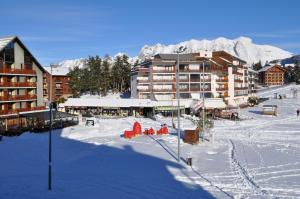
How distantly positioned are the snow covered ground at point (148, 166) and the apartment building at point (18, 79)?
15.0m

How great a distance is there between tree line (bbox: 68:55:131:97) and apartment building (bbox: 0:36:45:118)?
38539 millimetres

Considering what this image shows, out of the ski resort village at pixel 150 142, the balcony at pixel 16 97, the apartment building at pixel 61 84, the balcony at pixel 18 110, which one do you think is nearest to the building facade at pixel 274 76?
the ski resort village at pixel 150 142

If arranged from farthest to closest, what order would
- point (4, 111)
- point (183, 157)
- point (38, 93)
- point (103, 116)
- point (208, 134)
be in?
1. point (103, 116)
2. point (38, 93)
3. point (4, 111)
4. point (208, 134)
5. point (183, 157)

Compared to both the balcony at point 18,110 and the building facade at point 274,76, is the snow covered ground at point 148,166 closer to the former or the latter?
the balcony at point 18,110

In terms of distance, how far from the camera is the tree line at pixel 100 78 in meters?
110

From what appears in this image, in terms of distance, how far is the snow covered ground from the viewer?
2420 cm

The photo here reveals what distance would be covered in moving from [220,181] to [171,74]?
199 ft

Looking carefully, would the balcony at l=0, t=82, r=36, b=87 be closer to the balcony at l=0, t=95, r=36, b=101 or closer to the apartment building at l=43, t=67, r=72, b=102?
the balcony at l=0, t=95, r=36, b=101

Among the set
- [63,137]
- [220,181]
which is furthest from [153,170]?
[63,137]

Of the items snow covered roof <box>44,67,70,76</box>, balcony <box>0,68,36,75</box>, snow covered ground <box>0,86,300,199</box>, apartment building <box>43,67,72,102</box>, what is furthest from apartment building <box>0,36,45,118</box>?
snow covered roof <box>44,67,70,76</box>

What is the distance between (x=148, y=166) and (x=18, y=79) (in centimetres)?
4117

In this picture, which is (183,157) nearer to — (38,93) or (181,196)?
(181,196)

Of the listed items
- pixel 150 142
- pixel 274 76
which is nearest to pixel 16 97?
pixel 150 142

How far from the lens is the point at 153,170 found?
30438 mm
